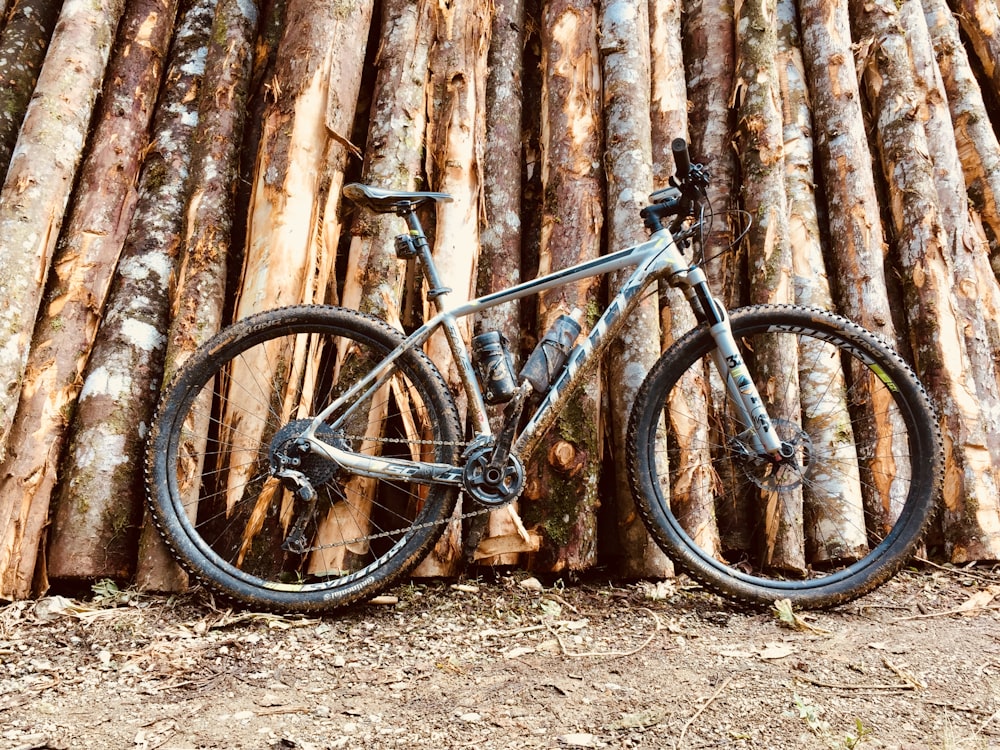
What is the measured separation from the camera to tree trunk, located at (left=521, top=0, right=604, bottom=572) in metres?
2.89

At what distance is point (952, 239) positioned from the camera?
385 centimetres

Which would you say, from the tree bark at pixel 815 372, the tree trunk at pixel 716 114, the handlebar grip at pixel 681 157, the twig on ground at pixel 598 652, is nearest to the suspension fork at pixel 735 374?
the handlebar grip at pixel 681 157

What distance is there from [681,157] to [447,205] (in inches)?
45.0

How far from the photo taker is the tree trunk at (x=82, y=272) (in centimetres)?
268

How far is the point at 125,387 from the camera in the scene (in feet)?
9.38

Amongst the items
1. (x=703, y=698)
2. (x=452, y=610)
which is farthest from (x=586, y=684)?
(x=452, y=610)

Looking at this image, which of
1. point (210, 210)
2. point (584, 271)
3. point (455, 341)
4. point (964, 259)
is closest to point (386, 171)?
point (210, 210)

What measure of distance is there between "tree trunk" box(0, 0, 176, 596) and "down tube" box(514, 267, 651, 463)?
2030mm

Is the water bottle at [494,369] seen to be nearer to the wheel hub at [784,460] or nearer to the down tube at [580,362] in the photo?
the down tube at [580,362]

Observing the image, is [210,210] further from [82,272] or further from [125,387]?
[125,387]

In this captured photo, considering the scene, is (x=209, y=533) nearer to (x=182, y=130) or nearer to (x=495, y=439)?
(x=495, y=439)

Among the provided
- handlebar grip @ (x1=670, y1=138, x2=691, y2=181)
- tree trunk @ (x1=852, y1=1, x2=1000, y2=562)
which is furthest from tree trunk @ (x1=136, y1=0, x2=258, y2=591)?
tree trunk @ (x1=852, y1=1, x2=1000, y2=562)

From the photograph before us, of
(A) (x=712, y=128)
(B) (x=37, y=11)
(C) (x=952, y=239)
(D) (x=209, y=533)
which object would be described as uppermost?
(B) (x=37, y=11)

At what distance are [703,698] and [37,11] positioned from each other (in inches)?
173
